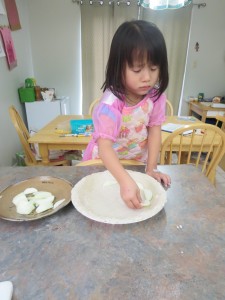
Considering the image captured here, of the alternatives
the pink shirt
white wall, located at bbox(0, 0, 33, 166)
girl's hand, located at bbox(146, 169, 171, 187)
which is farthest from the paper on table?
white wall, located at bbox(0, 0, 33, 166)

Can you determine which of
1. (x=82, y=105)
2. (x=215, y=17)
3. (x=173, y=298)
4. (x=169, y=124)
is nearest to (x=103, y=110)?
(x=173, y=298)

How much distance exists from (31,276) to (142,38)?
0.66 meters

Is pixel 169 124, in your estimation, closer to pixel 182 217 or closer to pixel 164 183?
pixel 164 183

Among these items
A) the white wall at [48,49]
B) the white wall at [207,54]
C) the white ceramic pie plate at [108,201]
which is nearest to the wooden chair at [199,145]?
the white ceramic pie plate at [108,201]

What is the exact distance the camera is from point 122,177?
2.00 ft

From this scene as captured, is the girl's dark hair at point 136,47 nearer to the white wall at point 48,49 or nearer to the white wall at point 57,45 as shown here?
the white wall at point 48,49

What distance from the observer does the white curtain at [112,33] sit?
295cm

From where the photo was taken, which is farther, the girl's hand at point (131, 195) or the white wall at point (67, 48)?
A: the white wall at point (67, 48)

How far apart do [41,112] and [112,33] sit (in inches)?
59.5

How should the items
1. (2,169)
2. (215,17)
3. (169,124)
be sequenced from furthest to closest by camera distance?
(215,17) → (169,124) → (2,169)

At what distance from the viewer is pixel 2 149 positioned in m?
2.23

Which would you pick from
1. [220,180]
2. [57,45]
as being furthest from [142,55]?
[57,45]

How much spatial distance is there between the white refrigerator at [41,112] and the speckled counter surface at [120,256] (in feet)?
7.54

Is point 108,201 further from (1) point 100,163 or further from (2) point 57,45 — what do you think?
(2) point 57,45
